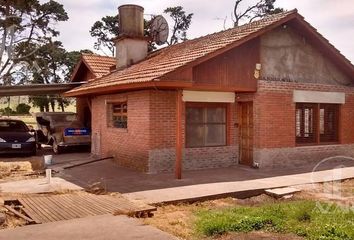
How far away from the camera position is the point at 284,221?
6730 mm

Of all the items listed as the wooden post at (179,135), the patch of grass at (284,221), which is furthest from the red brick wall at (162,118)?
the patch of grass at (284,221)

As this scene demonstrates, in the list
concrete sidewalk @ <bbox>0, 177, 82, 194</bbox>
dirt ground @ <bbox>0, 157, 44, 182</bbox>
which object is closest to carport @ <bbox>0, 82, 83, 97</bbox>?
dirt ground @ <bbox>0, 157, 44, 182</bbox>

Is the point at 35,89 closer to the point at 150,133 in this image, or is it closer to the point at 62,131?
the point at 62,131

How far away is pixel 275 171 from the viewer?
12461 millimetres

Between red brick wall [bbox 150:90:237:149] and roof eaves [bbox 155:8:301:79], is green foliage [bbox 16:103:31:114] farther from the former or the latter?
roof eaves [bbox 155:8:301:79]

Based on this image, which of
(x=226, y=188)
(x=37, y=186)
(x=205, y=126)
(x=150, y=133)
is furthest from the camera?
(x=205, y=126)

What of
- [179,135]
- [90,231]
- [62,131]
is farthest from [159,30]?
[90,231]

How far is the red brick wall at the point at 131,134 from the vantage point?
12000mm

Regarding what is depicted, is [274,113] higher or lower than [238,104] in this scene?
lower

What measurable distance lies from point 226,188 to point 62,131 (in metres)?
11.2

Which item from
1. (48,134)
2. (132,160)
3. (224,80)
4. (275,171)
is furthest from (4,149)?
(275,171)

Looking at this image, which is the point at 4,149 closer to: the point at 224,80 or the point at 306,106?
the point at 224,80

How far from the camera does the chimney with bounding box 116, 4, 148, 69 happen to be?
656 inches

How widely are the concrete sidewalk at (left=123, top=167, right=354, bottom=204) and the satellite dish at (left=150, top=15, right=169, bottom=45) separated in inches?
384
